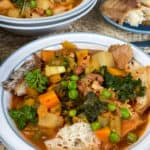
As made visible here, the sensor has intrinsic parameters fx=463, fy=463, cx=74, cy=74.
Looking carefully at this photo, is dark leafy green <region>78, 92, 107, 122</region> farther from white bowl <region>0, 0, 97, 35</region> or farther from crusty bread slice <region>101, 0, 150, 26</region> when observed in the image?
crusty bread slice <region>101, 0, 150, 26</region>

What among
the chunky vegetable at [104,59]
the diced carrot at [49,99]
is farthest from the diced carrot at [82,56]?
the diced carrot at [49,99]

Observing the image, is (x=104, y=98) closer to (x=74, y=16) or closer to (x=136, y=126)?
(x=136, y=126)

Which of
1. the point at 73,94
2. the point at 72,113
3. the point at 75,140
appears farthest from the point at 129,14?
the point at 75,140

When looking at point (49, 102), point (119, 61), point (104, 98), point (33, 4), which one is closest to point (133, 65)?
point (119, 61)

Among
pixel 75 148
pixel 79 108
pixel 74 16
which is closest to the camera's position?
pixel 75 148

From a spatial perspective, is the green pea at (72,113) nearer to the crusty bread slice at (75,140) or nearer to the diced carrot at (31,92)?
the crusty bread slice at (75,140)

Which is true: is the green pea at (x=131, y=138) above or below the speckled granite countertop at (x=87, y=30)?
below

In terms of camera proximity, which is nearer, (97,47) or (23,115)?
(23,115)
